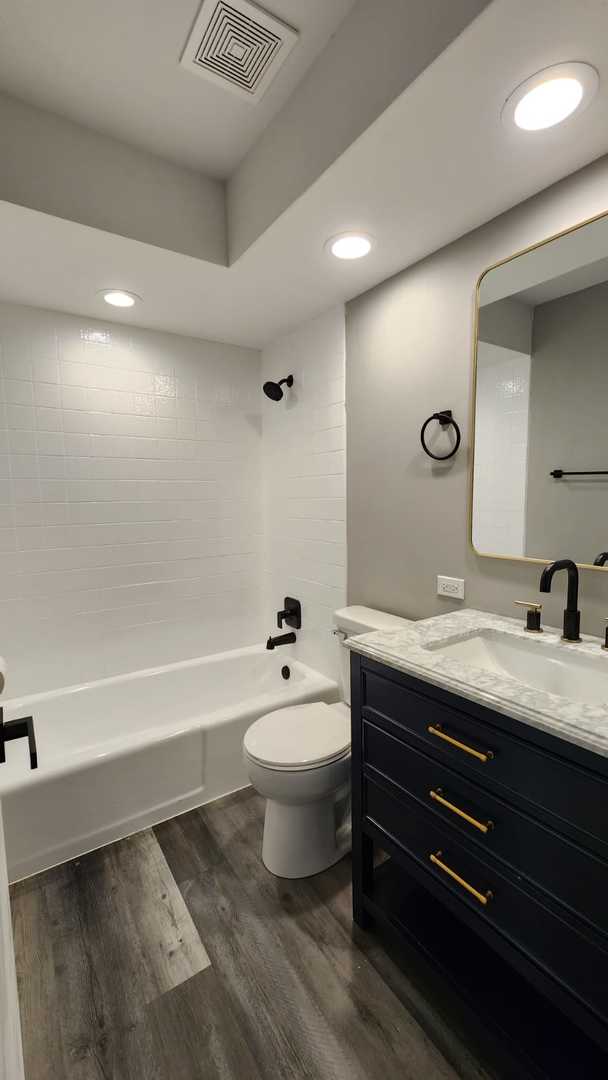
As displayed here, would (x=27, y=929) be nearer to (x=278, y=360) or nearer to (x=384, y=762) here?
(x=384, y=762)

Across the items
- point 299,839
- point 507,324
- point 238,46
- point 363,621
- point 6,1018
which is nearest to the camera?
point 6,1018

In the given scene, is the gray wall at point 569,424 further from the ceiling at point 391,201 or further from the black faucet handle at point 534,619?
the ceiling at point 391,201

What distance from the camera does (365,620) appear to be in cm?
192

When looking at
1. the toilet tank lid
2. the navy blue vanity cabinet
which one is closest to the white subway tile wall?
the toilet tank lid

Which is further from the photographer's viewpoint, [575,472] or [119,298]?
[119,298]

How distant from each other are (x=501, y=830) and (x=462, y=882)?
0.21 m

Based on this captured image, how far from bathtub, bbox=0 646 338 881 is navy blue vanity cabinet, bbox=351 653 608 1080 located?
0.87 metres

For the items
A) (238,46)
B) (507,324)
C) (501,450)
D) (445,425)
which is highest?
(238,46)

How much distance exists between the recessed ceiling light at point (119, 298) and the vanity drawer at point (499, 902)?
2.22 m

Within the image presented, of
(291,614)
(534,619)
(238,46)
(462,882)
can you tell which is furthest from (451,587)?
(238,46)

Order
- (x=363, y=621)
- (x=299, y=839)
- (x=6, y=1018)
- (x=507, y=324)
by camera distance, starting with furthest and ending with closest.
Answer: (x=363, y=621) < (x=299, y=839) < (x=507, y=324) < (x=6, y=1018)

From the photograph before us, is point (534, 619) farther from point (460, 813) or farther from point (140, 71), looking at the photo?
point (140, 71)

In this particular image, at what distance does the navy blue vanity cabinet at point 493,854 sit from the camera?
0.85 meters

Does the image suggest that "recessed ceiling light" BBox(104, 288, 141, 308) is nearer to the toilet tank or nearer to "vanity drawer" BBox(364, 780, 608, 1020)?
the toilet tank
